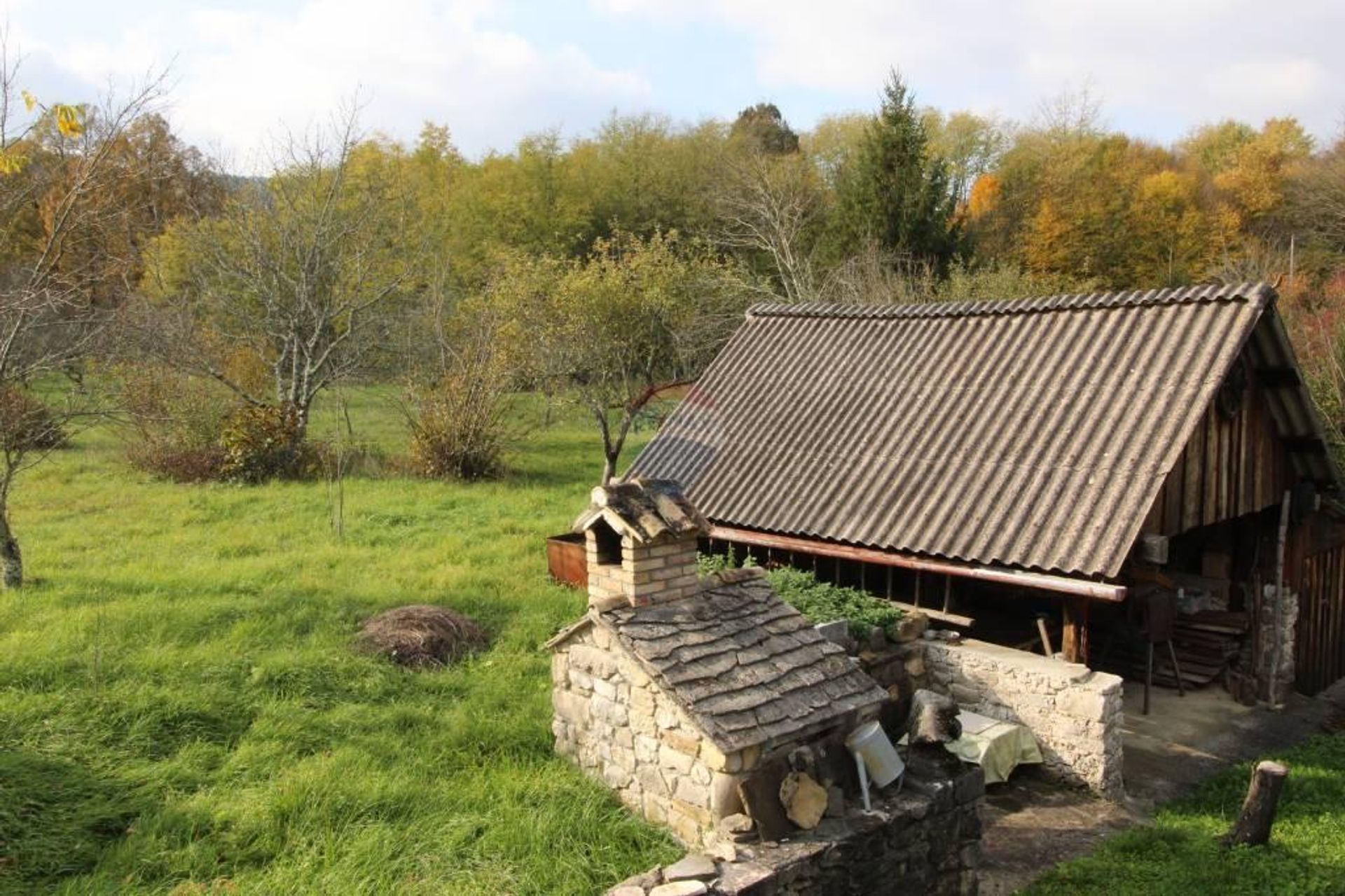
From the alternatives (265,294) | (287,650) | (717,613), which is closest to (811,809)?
(717,613)

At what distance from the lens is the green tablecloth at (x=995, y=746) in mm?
Result: 8242

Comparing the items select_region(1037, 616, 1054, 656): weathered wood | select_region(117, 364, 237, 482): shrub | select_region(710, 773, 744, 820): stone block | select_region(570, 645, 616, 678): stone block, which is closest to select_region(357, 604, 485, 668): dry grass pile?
select_region(570, 645, 616, 678): stone block

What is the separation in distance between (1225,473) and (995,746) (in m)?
4.49

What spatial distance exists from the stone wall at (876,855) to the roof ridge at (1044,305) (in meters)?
6.30

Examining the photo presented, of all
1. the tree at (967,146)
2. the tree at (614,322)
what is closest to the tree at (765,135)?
the tree at (967,146)

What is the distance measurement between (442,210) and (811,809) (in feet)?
111

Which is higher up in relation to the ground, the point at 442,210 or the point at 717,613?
the point at 442,210

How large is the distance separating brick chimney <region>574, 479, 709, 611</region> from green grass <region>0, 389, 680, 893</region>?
166 centimetres

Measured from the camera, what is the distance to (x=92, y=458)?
21172 mm

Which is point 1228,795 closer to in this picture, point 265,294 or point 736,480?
point 736,480

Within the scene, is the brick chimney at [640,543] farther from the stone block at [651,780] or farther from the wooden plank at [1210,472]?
the wooden plank at [1210,472]

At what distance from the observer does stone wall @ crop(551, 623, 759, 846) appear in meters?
6.18

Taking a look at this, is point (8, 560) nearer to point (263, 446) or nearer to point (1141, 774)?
point (263, 446)

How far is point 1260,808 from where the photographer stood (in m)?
7.40
